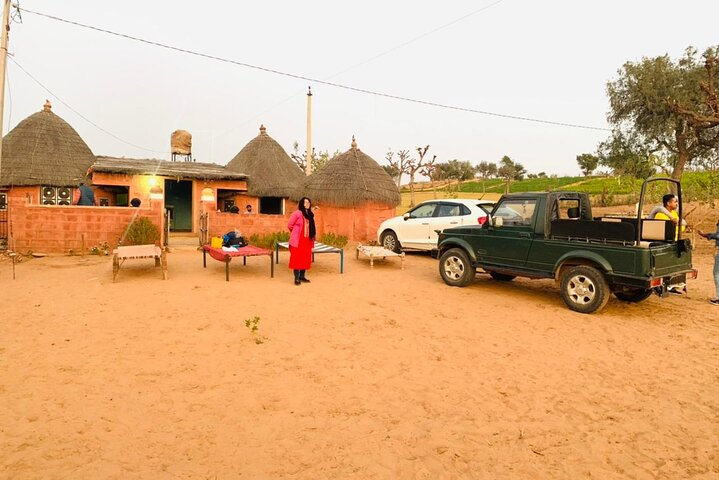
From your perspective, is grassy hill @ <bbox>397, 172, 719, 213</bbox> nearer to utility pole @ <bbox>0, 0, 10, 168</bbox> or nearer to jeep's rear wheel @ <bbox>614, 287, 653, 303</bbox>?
jeep's rear wheel @ <bbox>614, 287, 653, 303</bbox>

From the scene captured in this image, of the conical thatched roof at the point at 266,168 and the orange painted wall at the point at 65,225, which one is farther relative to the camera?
the conical thatched roof at the point at 266,168

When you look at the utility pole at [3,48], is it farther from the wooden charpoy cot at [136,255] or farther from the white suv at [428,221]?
the white suv at [428,221]

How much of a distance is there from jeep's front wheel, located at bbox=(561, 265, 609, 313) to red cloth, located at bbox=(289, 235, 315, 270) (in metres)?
4.64

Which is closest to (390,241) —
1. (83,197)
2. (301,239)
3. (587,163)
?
(301,239)

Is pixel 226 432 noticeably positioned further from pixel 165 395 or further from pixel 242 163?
pixel 242 163

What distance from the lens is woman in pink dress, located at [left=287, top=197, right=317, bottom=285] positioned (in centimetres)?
807

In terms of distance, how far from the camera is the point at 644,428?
3.14 m

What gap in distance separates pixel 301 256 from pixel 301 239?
0.34 meters

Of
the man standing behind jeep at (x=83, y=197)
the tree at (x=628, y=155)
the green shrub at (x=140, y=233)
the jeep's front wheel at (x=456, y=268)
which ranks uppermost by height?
the tree at (x=628, y=155)

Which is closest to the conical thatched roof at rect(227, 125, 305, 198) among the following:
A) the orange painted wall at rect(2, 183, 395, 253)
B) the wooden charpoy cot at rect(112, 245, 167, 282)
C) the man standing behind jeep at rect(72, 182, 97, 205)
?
the orange painted wall at rect(2, 183, 395, 253)

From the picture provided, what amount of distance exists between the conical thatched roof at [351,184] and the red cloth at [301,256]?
21.4 ft

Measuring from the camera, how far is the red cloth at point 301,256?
8.06 m

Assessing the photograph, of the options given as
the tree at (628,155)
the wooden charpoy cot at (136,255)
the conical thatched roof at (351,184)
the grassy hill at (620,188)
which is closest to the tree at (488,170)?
the grassy hill at (620,188)

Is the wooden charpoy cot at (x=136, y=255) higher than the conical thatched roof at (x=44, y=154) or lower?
lower
